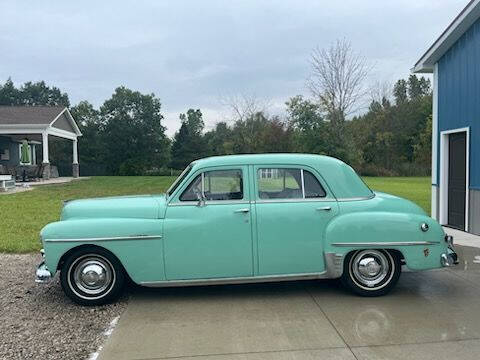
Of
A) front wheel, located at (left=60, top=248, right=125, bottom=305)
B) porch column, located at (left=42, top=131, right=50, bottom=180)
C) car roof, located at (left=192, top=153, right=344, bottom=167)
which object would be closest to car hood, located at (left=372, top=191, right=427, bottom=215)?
car roof, located at (left=192, top=153, right=344, bottom=167)

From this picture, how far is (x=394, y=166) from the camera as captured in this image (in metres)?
52.6

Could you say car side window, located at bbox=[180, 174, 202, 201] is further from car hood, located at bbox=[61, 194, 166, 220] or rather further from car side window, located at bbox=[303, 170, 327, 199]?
car side window, located at bbox=[303, 170, 327, 199]

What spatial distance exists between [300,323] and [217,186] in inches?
72.2

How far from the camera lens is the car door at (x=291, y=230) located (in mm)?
5512

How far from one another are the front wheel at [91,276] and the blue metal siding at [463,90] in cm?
739

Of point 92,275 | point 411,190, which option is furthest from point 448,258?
point 411,190

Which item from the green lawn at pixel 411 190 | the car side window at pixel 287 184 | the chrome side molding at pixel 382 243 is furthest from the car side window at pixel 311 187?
the green lawn at pixel 411 190

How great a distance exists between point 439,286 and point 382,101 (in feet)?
190

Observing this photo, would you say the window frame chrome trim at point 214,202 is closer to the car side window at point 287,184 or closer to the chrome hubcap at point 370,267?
the car side window at point 287,184

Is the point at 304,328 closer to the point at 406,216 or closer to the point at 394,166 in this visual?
the point at 406,216

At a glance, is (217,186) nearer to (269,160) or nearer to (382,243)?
(269,160)

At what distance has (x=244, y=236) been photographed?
548 cm

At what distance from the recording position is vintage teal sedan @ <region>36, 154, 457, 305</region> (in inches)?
214

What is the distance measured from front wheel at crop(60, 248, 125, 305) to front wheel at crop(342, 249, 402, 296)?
264 cm
